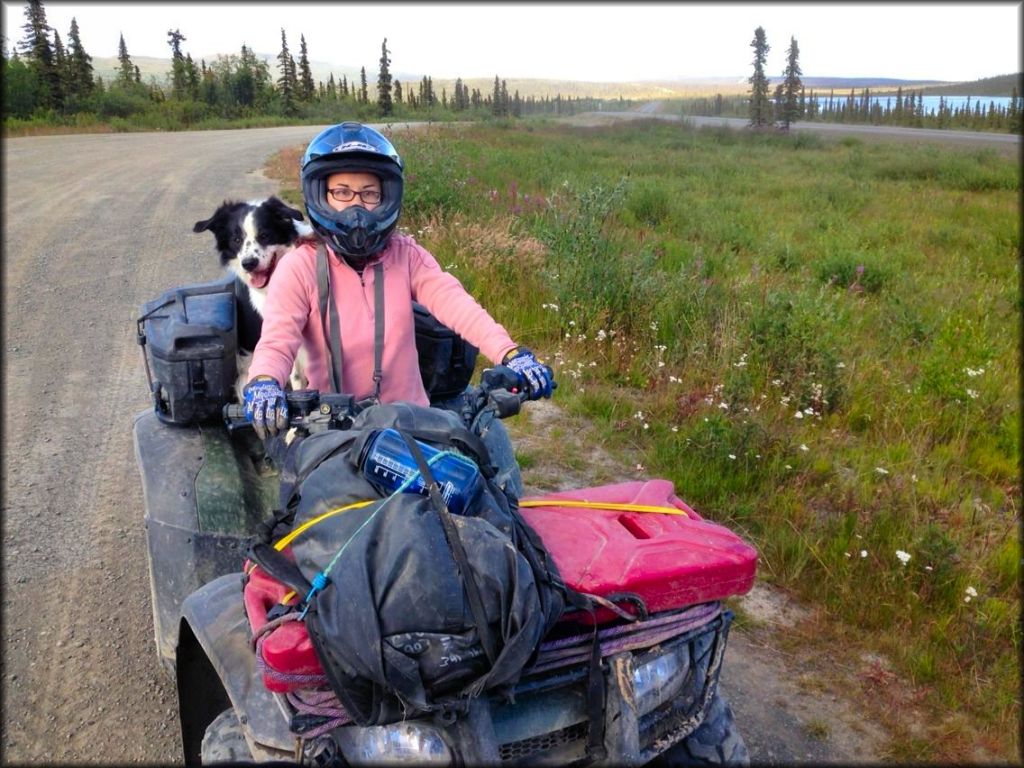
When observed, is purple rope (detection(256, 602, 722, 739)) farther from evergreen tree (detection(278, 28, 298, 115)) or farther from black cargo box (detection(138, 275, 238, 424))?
evergreen tree (detection(278, 28, 298, 115))

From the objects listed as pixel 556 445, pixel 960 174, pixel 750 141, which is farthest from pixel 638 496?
pixel 750 141

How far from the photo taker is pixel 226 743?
1974 millimetres

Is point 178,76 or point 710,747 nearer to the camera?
point 710,747

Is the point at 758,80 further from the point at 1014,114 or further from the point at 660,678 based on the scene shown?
the point at 660,678

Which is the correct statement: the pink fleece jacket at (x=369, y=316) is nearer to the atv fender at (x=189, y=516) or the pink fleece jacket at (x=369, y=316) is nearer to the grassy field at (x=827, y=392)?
the atv fender at (x=189, y=516)

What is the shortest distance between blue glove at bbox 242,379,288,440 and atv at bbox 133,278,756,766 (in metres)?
0.04

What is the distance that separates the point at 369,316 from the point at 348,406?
0.77m

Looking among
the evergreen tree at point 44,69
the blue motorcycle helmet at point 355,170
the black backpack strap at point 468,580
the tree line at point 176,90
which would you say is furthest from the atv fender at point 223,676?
the evergreen tree at point 44,69

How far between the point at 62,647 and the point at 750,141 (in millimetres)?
31409

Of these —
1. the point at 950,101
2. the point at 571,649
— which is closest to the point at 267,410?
the point at 571,649

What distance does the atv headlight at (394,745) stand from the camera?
5.62 ft

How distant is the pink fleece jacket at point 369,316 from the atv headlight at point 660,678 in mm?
1280

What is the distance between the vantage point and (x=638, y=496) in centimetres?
240

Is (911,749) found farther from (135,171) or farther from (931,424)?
(135,171)
